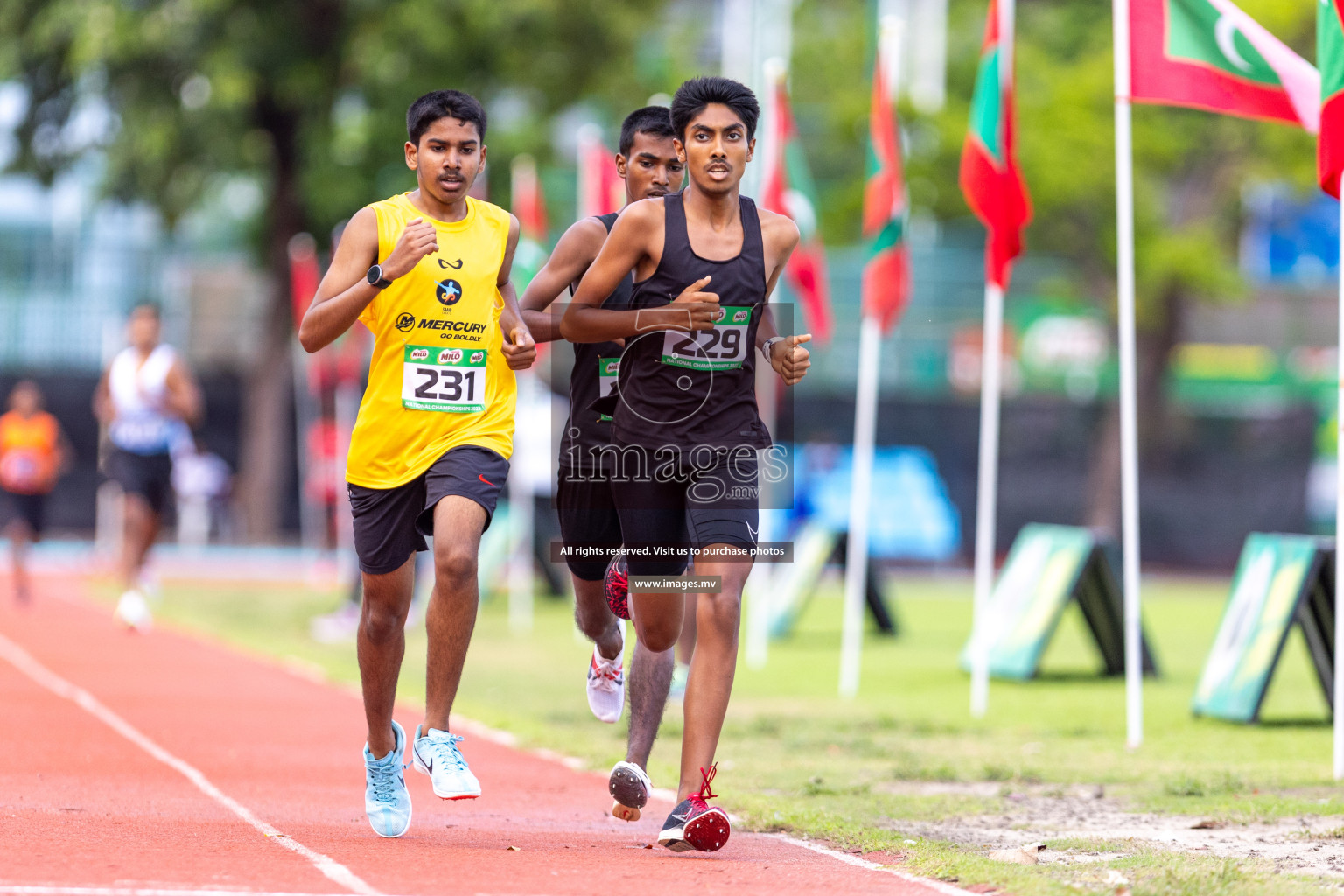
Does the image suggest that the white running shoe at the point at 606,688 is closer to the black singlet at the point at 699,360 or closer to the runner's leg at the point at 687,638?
the runner's leg at the point at 687,638

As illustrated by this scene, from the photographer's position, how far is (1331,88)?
27.3ft

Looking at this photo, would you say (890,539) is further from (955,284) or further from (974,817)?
(974,817)

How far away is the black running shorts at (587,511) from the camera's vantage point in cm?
693

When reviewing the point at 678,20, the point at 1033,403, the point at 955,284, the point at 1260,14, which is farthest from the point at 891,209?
the point at 678,20

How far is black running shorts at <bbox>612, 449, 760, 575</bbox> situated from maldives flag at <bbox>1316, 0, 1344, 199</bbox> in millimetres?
3878

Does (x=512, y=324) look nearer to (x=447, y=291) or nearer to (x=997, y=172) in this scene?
(x=447, y=291)

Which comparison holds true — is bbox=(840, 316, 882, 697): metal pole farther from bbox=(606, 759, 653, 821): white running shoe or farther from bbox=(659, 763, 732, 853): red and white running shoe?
bbox=(659, 763, 732, 853): red and white running shoe

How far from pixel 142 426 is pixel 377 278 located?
28.6ft

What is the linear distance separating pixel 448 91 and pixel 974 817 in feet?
11.0

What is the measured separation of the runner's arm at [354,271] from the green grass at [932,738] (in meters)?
2.37

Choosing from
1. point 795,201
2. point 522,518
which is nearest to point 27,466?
point 522,518

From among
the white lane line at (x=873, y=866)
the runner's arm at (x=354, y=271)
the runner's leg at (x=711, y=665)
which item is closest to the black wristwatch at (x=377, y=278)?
the runner's arm at (x=354, y=271)

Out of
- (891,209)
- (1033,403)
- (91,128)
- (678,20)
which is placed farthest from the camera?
(678,20)

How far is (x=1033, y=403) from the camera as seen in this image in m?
34.2
